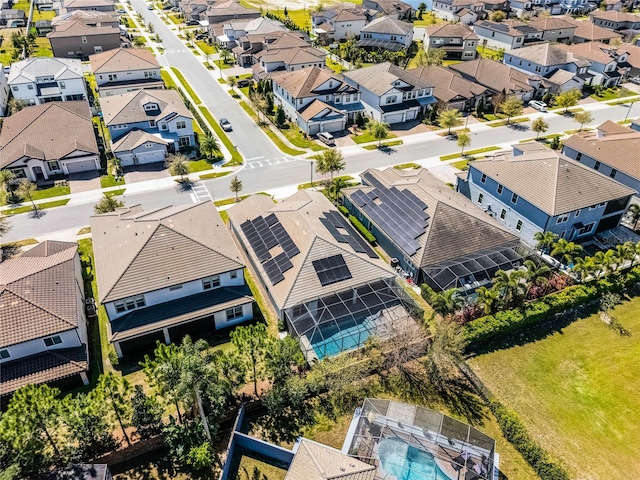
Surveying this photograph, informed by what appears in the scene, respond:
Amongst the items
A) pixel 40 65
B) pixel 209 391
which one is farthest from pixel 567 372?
pixel 40 65

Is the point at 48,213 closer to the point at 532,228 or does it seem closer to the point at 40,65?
the point at 40,65

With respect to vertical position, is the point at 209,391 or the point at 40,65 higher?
the point at 40,65

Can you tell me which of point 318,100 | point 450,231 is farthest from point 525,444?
point 318,100

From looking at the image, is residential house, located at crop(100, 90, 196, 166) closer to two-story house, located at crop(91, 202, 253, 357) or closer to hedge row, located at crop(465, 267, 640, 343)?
two-story house, located at crop(91, 202, 253, 357)

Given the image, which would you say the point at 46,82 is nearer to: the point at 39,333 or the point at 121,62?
the point at 121,62

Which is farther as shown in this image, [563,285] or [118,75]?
[118,75]

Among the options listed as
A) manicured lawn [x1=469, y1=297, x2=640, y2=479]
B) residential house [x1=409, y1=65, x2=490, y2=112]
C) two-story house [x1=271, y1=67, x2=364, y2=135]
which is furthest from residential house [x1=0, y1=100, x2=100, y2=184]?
residential house [x1=409, y1=65, x2=490, y2=112]
